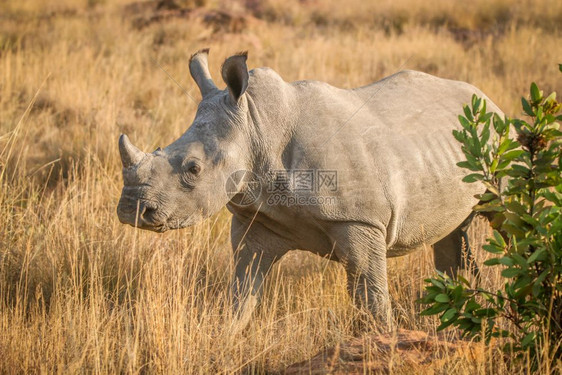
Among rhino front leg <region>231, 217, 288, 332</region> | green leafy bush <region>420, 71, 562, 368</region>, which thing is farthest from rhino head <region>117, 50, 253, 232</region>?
green leafy bush <region>420, 71, 562, 368</region>

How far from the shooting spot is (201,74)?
4227 millimetres

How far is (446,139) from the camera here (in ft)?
14.5

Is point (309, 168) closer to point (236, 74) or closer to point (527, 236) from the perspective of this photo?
point (236, 74)

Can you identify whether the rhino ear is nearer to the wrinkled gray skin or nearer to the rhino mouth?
the wrinkled gray skin

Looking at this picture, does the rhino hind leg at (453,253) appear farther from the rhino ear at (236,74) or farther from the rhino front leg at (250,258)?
the rhino ear at (236,74)

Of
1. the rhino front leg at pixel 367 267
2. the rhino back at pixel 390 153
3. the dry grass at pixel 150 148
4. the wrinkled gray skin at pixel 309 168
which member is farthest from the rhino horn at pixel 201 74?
the rhino front leg at pixel 367 267

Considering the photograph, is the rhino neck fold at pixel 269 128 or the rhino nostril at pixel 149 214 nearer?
the rhino nostril at pixel 149 214

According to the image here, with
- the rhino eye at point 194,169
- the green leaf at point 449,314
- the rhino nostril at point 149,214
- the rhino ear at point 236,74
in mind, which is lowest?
the green leaf at point 449,314

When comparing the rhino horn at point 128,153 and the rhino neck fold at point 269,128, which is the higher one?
the rhino neck fold at point 269,128

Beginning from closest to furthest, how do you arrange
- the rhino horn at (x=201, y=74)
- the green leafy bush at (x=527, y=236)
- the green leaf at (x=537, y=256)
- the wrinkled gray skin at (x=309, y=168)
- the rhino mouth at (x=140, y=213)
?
the green leaf at (x=537, y=256) → the green leafy bush at (x=527, y=236) → the rhino mouth at (x=140, y=213) → the wrinkled gray skin at (x=309, y=168) → the rhino horn at (x=201, y=74)

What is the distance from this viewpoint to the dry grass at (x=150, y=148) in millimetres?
3721

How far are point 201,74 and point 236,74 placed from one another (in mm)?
473

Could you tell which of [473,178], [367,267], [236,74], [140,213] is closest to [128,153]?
[140,213]

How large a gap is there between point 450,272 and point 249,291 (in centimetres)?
186
